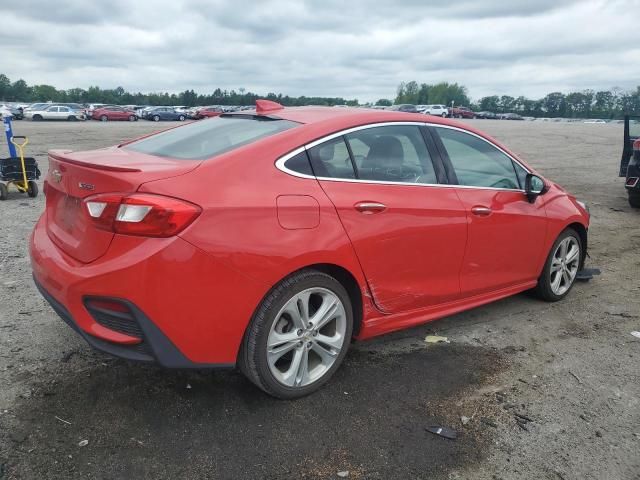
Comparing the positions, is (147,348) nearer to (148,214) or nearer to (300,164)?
(148,214)

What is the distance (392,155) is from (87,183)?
6.05 ft

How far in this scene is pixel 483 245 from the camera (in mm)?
3916

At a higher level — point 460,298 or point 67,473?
point 460,298

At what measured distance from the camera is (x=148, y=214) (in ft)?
8.27

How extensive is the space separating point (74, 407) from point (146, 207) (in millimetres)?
1236

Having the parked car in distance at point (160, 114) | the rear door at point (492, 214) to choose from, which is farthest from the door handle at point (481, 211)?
the parked car in distance at point (160, 114)

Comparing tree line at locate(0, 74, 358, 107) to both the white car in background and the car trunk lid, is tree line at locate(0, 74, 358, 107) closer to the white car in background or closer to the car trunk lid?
the white car in background

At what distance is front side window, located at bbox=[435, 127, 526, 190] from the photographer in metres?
3.86

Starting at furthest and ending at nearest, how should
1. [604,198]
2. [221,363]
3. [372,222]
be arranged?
[604,198], [372,222], [221,363]

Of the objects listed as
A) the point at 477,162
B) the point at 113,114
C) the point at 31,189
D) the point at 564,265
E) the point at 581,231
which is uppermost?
the point at 477,162

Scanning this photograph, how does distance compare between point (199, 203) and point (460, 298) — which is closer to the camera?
point (199, 203)

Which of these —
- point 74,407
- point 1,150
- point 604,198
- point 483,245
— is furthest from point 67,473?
point 1,150

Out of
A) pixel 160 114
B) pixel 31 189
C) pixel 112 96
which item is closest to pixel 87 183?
pixel 31 189

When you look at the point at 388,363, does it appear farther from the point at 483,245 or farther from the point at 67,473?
the point at 67,473
